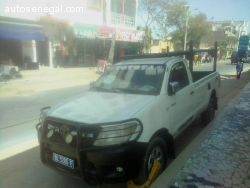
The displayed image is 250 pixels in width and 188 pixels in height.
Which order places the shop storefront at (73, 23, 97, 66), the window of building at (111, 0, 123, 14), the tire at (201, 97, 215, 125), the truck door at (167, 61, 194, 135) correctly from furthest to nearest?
the window of building at (111, 0, 123, 14) → the shop storefront at (73, 23, 97, 66) → the tire at (201, 97, 215, 125) → the truck door at (167, 61, 194, 135)

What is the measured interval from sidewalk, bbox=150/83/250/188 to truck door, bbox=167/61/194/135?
0.48m

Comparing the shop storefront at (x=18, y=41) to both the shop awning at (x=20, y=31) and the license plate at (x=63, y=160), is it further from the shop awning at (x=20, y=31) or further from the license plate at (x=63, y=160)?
the license plate at (x=63, y=160)

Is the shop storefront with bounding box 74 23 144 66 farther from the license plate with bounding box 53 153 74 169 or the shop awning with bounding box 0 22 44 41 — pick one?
the license plate with bounding box 53 153 74 169

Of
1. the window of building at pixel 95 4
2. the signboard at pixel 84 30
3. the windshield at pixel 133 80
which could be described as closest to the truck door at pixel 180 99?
the windshield at pixel 133 80

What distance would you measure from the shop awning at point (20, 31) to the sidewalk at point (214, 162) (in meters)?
13.3

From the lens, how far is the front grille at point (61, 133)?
253 centimetres

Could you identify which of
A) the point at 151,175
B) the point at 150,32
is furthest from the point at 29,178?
the point at 150,32

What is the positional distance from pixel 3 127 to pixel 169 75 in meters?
4.39

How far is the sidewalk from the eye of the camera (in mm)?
2789

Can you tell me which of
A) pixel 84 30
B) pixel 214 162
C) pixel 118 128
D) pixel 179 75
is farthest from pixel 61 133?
pixel 84 30

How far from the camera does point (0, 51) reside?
51.8 ft

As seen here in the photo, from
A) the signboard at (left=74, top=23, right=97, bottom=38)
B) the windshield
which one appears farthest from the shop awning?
the windshield

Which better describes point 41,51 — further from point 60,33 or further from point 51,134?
point 51,134

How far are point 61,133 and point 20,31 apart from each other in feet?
45.0
